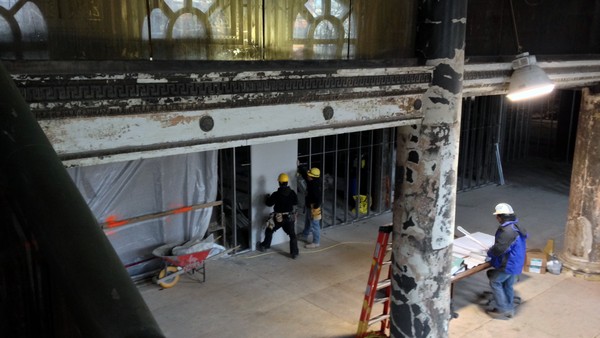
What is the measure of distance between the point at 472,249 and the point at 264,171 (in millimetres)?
3883

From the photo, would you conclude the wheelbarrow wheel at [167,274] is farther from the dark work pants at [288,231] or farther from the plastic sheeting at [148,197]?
the dark work pants at [288,231]

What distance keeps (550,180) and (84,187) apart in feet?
43.7

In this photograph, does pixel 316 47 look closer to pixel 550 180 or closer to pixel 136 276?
pixel 136 276

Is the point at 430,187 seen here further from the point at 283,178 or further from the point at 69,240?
the point at 283,178

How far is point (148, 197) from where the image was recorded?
8188mm

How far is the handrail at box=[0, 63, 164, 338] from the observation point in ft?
3.43

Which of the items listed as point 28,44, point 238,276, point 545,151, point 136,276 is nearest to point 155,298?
point 136,276

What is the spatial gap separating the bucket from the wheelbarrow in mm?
5746

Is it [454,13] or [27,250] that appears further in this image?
[454,13]

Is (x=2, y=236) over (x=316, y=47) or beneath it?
beneath

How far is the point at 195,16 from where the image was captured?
3492 mm

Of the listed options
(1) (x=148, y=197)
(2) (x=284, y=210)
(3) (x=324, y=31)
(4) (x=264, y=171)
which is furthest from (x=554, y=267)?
(1) (x=148, y=197)

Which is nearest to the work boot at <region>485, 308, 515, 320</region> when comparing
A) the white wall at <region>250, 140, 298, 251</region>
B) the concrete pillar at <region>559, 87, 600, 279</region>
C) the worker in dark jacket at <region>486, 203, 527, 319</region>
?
the worker in dark jacket at <region>486, 203, 527, 319</region>

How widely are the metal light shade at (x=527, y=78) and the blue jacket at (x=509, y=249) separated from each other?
2.06 meters
